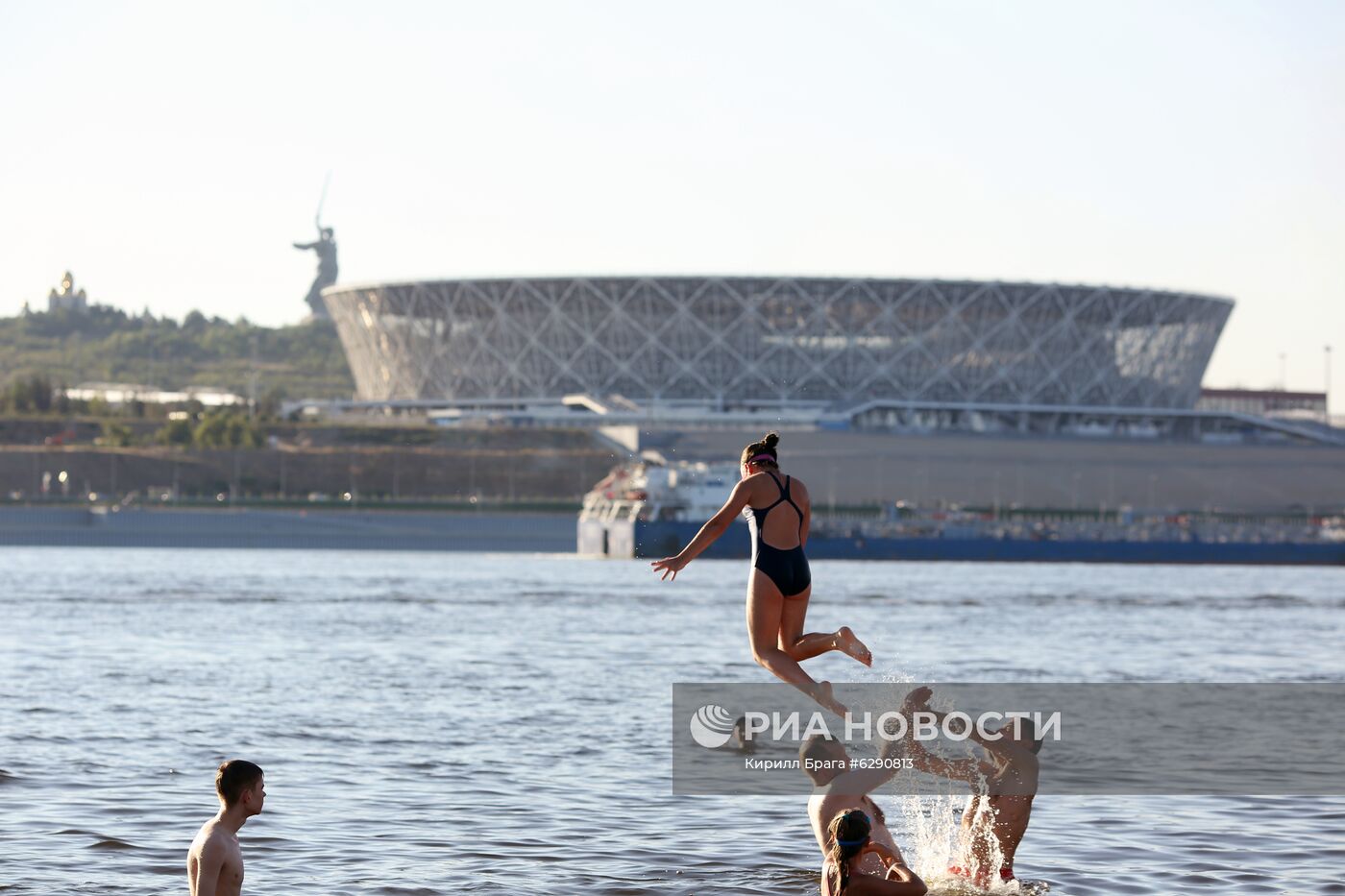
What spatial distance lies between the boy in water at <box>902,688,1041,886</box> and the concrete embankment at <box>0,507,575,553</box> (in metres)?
88.5

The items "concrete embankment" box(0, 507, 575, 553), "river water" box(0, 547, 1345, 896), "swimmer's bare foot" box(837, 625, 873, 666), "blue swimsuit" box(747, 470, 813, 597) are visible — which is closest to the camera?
"swimmer's bare foot" box(837, 625, 873, 666)

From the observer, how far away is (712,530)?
36.1 feet

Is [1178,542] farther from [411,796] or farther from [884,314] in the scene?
[411,796]

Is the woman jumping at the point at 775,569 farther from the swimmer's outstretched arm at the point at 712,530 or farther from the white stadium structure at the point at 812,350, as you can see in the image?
the white stadium structure at the point at 812,350

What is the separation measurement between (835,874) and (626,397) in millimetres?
121080

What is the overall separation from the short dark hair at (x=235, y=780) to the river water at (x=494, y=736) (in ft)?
11.7

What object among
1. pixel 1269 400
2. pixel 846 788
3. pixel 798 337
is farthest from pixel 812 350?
pixel 846 788

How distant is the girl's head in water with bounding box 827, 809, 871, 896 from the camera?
10320 millimetres

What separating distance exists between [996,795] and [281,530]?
306 ft

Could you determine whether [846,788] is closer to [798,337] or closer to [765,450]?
[765,450]

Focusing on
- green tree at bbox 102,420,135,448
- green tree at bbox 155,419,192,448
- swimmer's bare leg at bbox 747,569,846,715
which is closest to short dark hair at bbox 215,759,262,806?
swimmer's bare leg at bbox 747,569,846,715

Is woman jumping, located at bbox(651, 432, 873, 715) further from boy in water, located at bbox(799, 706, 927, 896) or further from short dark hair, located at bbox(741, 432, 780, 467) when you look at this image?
boy in water, located at bbox(799, 706, 927, 896)

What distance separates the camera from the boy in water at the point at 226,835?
412 inches

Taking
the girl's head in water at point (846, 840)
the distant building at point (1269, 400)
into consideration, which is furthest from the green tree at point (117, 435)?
the girl's head in water at point (846, 840)
